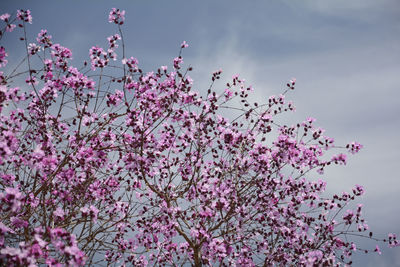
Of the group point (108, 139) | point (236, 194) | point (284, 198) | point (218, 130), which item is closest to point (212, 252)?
point (236, 194)

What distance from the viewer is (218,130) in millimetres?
7273

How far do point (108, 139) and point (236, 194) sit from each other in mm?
3039

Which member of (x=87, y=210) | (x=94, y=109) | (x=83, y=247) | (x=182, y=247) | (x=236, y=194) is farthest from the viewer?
(x=182, y=247)

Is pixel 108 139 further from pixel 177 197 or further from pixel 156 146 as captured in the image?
pixel 177 197

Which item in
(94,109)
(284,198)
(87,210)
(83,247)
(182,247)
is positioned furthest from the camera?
(182,247)

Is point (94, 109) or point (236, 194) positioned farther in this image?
point (236, 194)

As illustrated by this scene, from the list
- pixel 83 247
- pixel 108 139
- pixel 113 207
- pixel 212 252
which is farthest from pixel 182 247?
pixel 108 139

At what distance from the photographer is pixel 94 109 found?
653 centimetres

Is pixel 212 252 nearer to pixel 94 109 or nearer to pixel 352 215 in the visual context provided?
pixel 352 215

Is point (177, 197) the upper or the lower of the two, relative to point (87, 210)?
upper

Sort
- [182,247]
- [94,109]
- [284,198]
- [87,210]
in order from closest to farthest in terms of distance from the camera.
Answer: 1. [87,210]
2. [94,109]
3. [284,198]
4. [182,247]

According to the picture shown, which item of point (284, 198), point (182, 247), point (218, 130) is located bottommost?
point (182, 247)

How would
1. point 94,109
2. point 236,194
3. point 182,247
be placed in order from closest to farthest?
1. point 94,109
2. point 236,194
3. point 182,247

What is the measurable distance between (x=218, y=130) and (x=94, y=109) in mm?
2746
